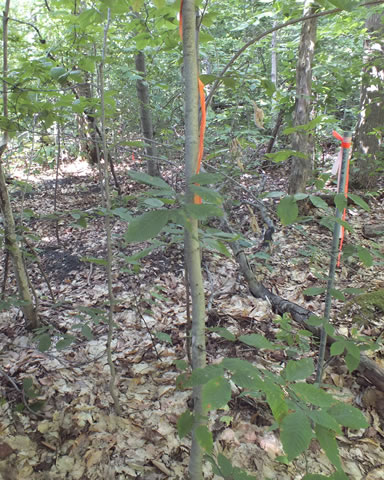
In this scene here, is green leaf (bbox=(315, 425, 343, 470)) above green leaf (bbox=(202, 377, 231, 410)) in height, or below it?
below

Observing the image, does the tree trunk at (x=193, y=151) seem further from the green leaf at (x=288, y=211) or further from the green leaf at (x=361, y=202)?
the green leaf at (x=361, y=202)

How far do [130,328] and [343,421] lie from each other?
6.41 ft

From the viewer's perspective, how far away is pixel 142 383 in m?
2.06

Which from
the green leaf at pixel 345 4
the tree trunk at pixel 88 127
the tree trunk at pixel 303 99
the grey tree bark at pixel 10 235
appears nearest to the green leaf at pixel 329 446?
the green leaf at pixel 345 4

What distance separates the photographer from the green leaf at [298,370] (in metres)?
0.92

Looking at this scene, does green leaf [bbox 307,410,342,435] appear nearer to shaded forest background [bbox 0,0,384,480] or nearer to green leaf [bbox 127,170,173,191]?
shaded forest background [bbox 0,0,384,480]

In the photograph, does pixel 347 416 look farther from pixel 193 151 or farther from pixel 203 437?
pixel 193 151

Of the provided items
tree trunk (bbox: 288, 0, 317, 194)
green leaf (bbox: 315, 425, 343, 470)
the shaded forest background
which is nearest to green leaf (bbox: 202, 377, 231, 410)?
the shaded forest background

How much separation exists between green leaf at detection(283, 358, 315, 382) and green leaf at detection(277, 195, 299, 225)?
1.57ft

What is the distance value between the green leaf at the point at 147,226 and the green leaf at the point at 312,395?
0.56 metres

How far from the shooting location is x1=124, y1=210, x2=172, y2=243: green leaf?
26.7 inches

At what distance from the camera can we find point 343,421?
0.83 m

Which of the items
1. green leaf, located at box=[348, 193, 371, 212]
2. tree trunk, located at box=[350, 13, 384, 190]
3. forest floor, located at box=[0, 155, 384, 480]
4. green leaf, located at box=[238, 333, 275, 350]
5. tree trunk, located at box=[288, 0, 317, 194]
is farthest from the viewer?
tree trunk, located at box=[350, 13, 384, 190]

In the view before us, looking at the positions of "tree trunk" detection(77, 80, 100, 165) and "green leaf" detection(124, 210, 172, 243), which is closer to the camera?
"green leaf" detection(124, 210, 172, 243)
